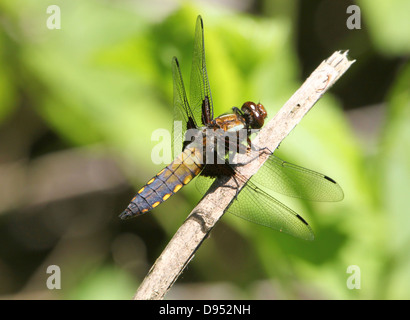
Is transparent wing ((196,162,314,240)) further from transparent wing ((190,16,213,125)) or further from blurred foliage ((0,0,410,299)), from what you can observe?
transparent wing ((190,16,213,125))

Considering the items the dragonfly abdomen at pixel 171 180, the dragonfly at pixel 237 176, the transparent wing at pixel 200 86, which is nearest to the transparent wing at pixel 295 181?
the dragonfly at pixel 237 176

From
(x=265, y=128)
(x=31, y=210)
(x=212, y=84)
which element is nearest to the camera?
(x=265, y=128)

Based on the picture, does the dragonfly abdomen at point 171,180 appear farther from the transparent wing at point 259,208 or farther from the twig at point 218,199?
the twig at point 218,199

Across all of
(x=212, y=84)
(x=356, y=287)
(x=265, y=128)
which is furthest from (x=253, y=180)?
(x=356, y=287)

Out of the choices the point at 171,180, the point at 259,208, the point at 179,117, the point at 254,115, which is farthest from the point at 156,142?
the point at 259,208

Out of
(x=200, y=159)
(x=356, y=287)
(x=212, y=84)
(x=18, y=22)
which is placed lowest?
(x=356, y=287)

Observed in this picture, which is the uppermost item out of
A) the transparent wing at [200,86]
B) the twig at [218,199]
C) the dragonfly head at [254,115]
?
the transparent wing at [200,86]

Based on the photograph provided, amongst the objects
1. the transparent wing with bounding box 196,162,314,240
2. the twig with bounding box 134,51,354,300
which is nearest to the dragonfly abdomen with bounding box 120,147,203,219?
the transparent wing with bounding box 196,162,314,240

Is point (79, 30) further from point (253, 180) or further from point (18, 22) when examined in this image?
point (253, 180)

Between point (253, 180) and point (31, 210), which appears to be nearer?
point (253, 180)
